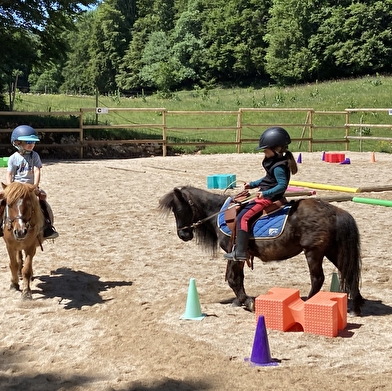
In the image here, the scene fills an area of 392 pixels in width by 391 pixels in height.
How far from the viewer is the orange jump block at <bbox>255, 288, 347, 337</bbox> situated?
5.00m

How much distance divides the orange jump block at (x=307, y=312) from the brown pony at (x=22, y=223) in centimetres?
237

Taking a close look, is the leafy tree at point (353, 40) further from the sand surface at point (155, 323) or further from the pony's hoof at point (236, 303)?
the pony's hoof at point (236, 303)

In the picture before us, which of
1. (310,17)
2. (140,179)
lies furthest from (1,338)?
(310,17)

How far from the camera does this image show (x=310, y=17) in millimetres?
71125

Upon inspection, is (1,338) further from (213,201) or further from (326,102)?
(326,102)

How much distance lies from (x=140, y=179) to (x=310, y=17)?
6151cm

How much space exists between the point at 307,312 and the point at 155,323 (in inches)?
54.1

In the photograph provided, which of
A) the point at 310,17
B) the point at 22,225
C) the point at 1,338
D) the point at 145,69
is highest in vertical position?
the point at 310,17

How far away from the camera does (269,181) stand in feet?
18.5

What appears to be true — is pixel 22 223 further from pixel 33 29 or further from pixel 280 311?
pixel 33 29

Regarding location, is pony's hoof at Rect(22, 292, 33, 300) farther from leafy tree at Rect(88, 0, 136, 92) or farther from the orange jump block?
leafy tree at Rect(88, 0, 136, 92)

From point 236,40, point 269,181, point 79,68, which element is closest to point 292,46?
point 236,40

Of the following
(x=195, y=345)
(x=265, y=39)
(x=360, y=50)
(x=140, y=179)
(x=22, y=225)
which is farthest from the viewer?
(x=265, y=39)

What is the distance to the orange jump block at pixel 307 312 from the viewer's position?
197 inches
